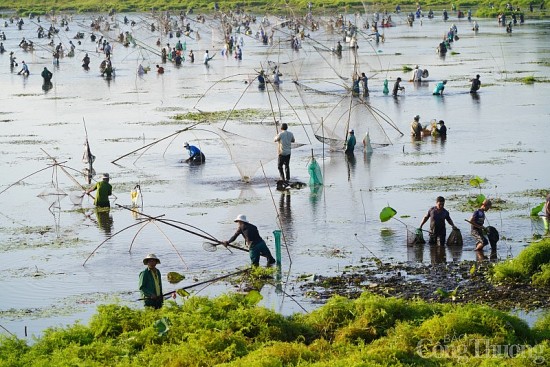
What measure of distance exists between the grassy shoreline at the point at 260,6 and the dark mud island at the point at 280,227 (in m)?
42.8

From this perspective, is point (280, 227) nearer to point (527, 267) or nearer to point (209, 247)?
point (209, 247)

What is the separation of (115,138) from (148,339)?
21655mm

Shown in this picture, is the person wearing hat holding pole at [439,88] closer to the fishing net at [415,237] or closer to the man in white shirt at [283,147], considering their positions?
the man in white shirt at [283,147]

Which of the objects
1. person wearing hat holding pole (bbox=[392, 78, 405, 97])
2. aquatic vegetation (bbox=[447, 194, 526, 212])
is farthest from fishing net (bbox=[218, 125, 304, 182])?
person wearing hat holding pole (bbox=[392, 78, 405, 97])

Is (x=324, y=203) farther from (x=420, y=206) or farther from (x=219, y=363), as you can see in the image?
(x=219, y=363)

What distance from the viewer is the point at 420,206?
2302 cm

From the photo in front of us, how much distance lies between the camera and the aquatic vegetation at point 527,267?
650 inches

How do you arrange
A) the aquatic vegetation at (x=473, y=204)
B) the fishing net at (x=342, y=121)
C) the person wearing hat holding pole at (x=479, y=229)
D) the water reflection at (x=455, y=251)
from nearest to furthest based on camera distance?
the water reflection at (x=455, y=251)
the person wearing hat holding pole at (x=479, y=229)
the aquatic vegetation at (x=473, y=204)
the fishing net at (x=342, y=121)

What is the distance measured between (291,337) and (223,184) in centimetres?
1296

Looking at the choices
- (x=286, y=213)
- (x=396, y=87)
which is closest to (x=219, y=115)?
(x=396, y=87)

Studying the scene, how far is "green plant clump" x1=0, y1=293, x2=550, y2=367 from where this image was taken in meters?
12.5

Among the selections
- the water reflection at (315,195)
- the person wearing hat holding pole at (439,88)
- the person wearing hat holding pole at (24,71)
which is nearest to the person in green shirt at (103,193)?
the water reflection at (315,195)

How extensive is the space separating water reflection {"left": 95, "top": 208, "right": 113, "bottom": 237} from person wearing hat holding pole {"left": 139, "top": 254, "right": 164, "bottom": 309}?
22.6ft

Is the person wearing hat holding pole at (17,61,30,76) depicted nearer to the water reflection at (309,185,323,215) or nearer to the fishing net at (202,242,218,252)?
the water reflection at (309,185,323,215)
